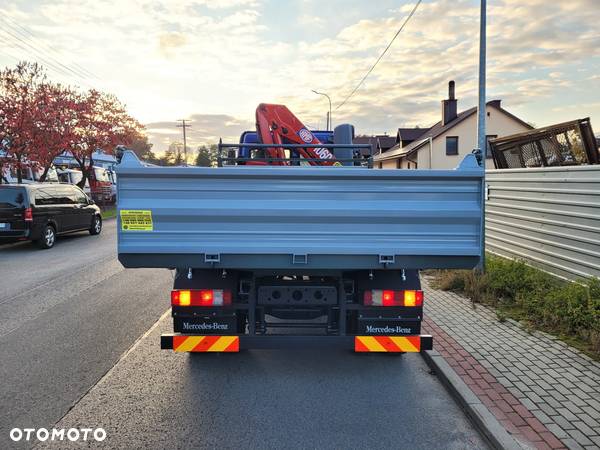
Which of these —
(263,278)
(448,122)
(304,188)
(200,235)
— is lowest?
(263,278)

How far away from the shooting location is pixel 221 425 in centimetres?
320

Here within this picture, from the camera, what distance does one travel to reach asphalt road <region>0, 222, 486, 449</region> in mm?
3082

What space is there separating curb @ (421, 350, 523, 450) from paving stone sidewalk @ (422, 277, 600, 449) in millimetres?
67

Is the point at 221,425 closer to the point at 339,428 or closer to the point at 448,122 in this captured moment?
the point at 339,428

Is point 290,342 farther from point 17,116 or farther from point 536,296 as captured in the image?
point 17,116

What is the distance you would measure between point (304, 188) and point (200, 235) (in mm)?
899

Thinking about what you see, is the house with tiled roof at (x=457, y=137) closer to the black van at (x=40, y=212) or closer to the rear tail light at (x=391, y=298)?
the black van at (x=40, y=212)

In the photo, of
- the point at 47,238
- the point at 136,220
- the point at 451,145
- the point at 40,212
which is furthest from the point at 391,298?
the point at 451,145

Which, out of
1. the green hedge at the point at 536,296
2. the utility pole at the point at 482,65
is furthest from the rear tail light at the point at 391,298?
the utility pole at the point at 482,65

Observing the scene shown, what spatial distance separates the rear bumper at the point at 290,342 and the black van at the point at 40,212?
993 cm

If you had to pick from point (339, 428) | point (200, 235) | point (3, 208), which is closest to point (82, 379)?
point (200, 235)

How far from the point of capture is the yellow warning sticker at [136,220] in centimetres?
320

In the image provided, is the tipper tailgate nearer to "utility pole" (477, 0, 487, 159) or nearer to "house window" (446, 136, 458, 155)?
"utility pole" (477, 0, 487, 159)

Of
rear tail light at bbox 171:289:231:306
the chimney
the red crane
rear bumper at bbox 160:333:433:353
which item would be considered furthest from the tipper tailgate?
the chimney
